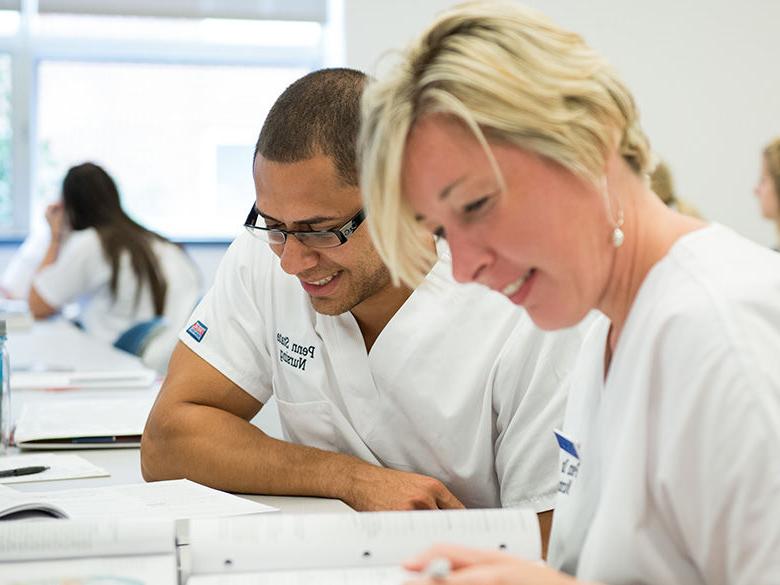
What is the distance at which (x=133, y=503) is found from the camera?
1552 millimetres

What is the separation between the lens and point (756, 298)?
3.17 ft

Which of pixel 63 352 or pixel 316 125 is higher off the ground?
pixel 316 125

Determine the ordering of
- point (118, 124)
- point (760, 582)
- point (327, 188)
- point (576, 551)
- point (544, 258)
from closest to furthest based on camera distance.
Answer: point (760, 582) → point (544, 258) → point (576, 551) → point (327, 188) → point (118, 124)

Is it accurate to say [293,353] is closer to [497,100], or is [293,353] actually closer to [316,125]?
[316,125]

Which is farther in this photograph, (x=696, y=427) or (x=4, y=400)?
(x=4, y=400)

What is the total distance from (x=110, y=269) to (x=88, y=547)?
365cm

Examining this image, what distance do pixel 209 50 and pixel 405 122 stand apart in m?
5.52

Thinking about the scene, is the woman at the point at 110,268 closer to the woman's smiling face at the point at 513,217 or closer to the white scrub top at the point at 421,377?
the white scrub top at the point at 421,377

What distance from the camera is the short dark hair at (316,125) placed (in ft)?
5.39

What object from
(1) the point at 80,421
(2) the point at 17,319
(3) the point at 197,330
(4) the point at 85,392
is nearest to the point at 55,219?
(2) the point at 17,319

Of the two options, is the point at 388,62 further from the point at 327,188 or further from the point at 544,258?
the point at 327,188

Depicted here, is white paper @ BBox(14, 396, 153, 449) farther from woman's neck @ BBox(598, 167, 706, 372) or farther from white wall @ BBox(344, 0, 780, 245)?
white wall @ BBox(344, 0, 780, 245)

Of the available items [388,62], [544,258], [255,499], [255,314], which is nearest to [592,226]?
[544,258]

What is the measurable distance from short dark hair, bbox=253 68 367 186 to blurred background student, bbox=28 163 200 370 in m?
2.96
